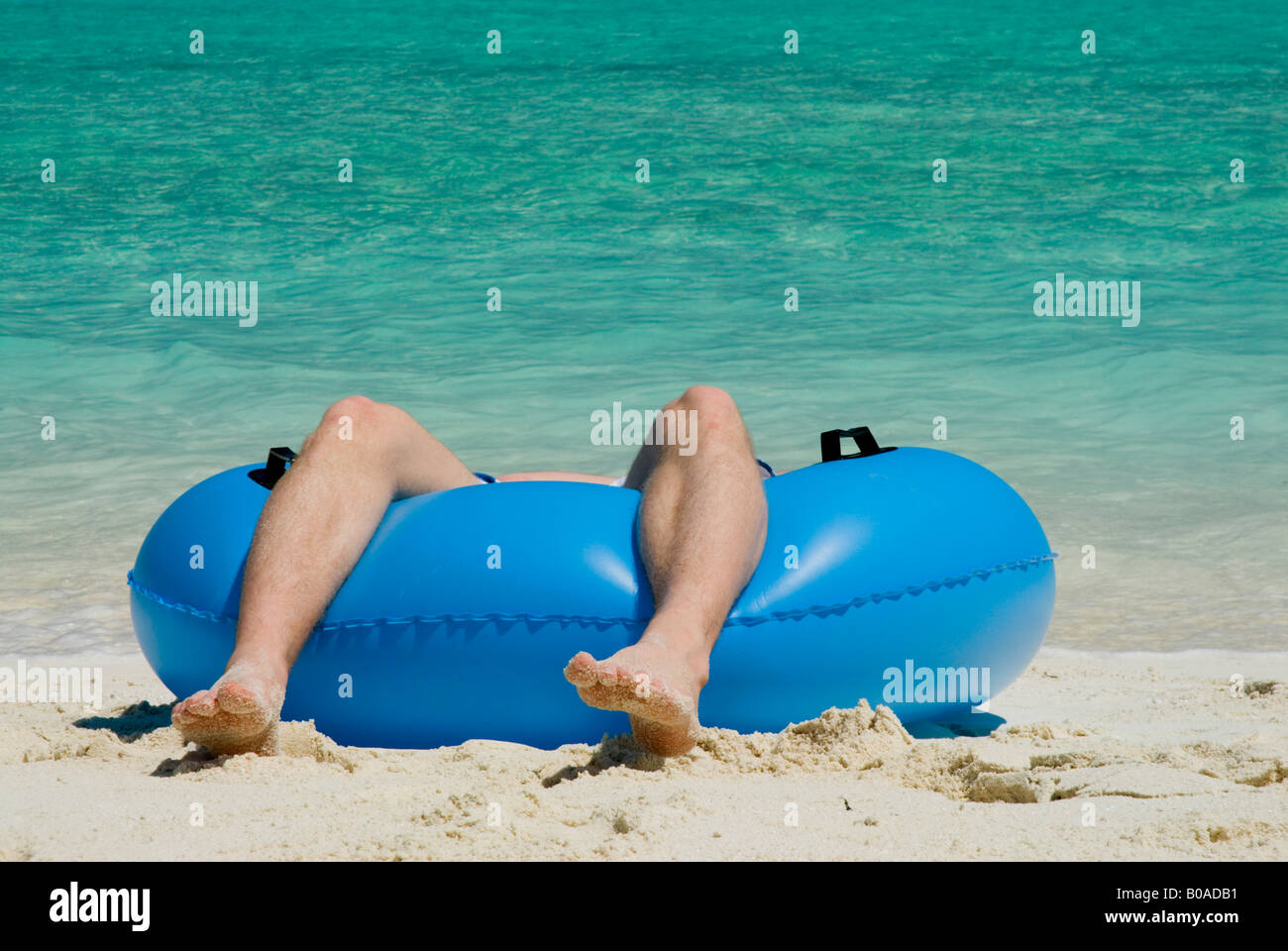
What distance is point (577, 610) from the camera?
2.74 m

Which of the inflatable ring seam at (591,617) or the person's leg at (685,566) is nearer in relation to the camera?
the person's leg at (685,566)

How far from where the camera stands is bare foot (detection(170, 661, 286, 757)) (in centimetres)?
241

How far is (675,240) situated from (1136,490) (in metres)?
6.03

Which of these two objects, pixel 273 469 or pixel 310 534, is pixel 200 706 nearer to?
pixel 310 534

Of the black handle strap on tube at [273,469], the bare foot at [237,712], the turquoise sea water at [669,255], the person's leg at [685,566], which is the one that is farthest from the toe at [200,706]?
the turquoise sea water at [669,255]

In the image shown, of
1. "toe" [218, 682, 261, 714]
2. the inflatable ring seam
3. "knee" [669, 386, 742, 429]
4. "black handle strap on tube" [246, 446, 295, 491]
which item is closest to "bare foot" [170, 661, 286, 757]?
"toe" [218, 682, 261, 714]

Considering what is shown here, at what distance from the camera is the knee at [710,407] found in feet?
9.40

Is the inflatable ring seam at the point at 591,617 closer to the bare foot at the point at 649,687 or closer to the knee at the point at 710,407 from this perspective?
the bare foot at the point at 649,687

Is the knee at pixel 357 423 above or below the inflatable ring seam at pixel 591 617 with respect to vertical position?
above

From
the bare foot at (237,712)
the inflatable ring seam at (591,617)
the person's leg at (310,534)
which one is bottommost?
the bare foot at (237,712)

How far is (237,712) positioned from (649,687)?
2.17 feet

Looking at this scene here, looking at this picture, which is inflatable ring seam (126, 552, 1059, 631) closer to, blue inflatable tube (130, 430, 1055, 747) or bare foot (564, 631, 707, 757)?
blue inflatable tube (130, 430, 1055, 747)

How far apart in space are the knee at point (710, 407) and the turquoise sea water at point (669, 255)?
1687mm

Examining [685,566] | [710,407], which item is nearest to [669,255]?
[710,407]
